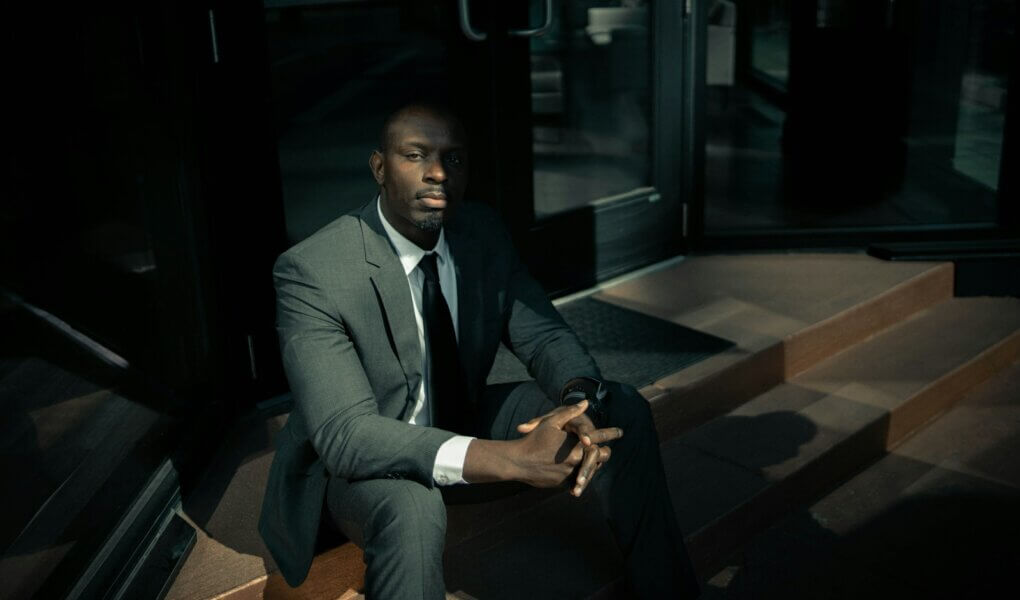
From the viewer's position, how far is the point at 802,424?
10.9 feet

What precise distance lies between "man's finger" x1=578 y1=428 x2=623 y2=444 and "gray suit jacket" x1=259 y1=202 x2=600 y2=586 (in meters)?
0.30

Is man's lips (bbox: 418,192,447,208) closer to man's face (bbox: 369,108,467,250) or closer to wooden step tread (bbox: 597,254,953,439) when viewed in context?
man's face (bbox: 369,108,467,250)

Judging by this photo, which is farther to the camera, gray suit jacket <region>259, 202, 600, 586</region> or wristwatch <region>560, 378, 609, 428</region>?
wristwatch <region>560, 378, 609, 428</region>

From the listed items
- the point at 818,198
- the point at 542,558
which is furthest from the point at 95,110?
the point at 818,198

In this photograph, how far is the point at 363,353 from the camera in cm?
222

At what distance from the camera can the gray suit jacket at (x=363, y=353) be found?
80.7 inches

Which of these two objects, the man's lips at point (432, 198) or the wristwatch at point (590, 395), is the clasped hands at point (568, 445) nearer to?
the wristwatch at point (590, 395)

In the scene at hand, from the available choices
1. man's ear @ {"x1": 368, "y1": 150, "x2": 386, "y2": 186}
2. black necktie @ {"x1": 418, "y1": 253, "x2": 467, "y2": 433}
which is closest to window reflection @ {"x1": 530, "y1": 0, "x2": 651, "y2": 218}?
man's ear @ {"x1": 368, "y1": 150, "x2": 386, "y2": 186}

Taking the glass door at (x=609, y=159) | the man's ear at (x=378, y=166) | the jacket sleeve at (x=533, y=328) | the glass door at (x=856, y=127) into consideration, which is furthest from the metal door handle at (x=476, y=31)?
the man's ear at (x=378, y=166)

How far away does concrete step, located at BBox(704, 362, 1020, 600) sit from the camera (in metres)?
2.69

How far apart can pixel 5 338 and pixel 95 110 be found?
861mm

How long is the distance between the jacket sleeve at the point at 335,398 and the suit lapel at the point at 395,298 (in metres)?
0.10

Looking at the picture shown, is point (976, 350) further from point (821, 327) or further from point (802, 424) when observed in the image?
point (802, 424)

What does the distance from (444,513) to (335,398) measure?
0.32 m
